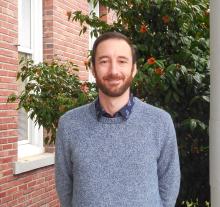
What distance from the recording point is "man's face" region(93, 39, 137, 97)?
7.75 feet

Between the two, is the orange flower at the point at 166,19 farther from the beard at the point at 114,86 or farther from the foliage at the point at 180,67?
the beard at the point at 114,86

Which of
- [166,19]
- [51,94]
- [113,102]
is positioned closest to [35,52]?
[51,94]

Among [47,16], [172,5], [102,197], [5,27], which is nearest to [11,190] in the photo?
[5,27]

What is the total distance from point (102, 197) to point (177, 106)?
4.74 ft

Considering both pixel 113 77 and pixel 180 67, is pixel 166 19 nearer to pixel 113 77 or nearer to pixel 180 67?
pixel 180 67

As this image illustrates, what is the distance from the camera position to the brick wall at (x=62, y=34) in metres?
6.75

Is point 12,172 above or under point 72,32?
under

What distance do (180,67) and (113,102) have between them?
109 centimetres

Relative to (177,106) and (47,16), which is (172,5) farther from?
(47,16)

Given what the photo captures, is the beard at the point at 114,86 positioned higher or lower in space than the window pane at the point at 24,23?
lower

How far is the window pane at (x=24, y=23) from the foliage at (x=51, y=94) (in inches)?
82.9

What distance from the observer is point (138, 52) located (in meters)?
3.79

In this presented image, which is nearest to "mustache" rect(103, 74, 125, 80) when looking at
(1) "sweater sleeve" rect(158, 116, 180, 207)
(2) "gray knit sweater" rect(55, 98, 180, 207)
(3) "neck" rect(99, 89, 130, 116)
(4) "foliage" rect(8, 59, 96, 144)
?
(3) "neck" rect(99, 89, 130, 116)

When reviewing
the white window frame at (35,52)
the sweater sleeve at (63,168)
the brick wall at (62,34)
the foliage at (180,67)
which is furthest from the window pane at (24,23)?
the sweater sleeve at (63,168)
